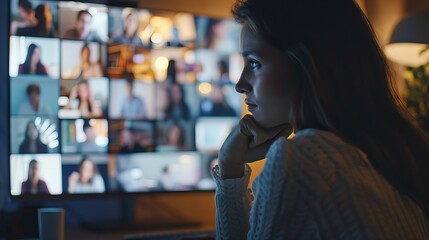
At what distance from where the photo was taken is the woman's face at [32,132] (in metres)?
2.16

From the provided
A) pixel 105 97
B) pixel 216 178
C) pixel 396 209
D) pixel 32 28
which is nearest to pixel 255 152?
pixel 216 178

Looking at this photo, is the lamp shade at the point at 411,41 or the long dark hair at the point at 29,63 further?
the lamp shade at the point at 411,41

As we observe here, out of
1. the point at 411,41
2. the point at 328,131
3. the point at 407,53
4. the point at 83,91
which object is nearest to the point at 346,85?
the point at 328,131

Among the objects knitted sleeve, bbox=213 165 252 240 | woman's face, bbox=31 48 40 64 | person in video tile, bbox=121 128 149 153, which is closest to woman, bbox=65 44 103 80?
woman's face, bbox=31 48 40 64

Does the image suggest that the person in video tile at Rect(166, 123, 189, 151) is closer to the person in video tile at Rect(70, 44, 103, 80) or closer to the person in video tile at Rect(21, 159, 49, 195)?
the person in video tile at Rect(70, 44, 103, 80)

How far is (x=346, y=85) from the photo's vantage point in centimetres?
110

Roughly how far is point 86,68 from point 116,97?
0.15 meters

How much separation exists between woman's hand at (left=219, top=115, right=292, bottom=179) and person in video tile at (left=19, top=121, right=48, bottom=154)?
81 centimetres

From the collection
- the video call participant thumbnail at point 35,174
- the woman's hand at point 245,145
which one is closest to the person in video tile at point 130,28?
the video call participant thumbnail at point 35,174

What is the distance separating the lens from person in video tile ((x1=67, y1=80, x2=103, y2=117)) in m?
2.20

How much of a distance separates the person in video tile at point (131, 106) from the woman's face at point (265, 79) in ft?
3.54

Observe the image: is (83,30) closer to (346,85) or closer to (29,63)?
(29,63)

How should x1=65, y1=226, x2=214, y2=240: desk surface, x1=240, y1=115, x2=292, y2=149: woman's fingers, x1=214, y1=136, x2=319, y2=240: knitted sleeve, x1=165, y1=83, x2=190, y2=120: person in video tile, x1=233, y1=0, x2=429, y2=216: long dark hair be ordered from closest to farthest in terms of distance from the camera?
x1=214, y1=136, x2=319, y2=240: knitted sleeve → x1=233, y1=0, x2=429, y2=216: long dark hair → x1=240, y1=115, x2=292, y2=149: woman's fingers → x1=65, y1=226, x2=214, y2=240: desk surface → x1=165, y1=83, x2=190, y2=120: person in video tile

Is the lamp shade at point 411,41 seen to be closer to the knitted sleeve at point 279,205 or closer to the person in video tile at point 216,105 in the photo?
the person in video tile at point 216,105
